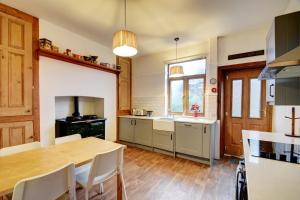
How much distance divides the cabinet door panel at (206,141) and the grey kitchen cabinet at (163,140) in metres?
0.69

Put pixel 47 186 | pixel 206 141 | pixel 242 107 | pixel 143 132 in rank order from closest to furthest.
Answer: pixel 47 186
pixel 206 141
pixel 242 107
pixel 143 132

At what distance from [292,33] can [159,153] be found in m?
3.10

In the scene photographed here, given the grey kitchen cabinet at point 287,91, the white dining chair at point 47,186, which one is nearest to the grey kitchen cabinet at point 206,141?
the grey kitchen cabinet at point 287,91

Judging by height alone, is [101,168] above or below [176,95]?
below

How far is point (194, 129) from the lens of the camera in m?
3.03

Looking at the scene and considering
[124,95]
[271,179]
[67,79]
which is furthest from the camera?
[124,95]

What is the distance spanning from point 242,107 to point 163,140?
1.88 metres

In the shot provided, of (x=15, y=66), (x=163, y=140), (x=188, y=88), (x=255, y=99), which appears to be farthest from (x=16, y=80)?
(x=255, y=99)

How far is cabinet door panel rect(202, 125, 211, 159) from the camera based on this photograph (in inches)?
112

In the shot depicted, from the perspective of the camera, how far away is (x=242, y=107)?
3.20 metres

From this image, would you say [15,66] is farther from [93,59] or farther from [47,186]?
[47,186]

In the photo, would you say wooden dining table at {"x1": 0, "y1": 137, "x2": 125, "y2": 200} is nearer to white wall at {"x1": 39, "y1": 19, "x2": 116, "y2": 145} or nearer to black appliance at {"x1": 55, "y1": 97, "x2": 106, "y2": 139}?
black appliance at {"x1": 55, "y1": 97, "x2": 106, "y2": 139}

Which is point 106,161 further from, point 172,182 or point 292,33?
point 292,33

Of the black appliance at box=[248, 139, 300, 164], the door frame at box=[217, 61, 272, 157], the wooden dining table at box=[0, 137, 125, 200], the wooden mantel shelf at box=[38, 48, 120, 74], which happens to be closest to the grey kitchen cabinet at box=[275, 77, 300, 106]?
the black appliance at box=[248, 139, 300, 164]
